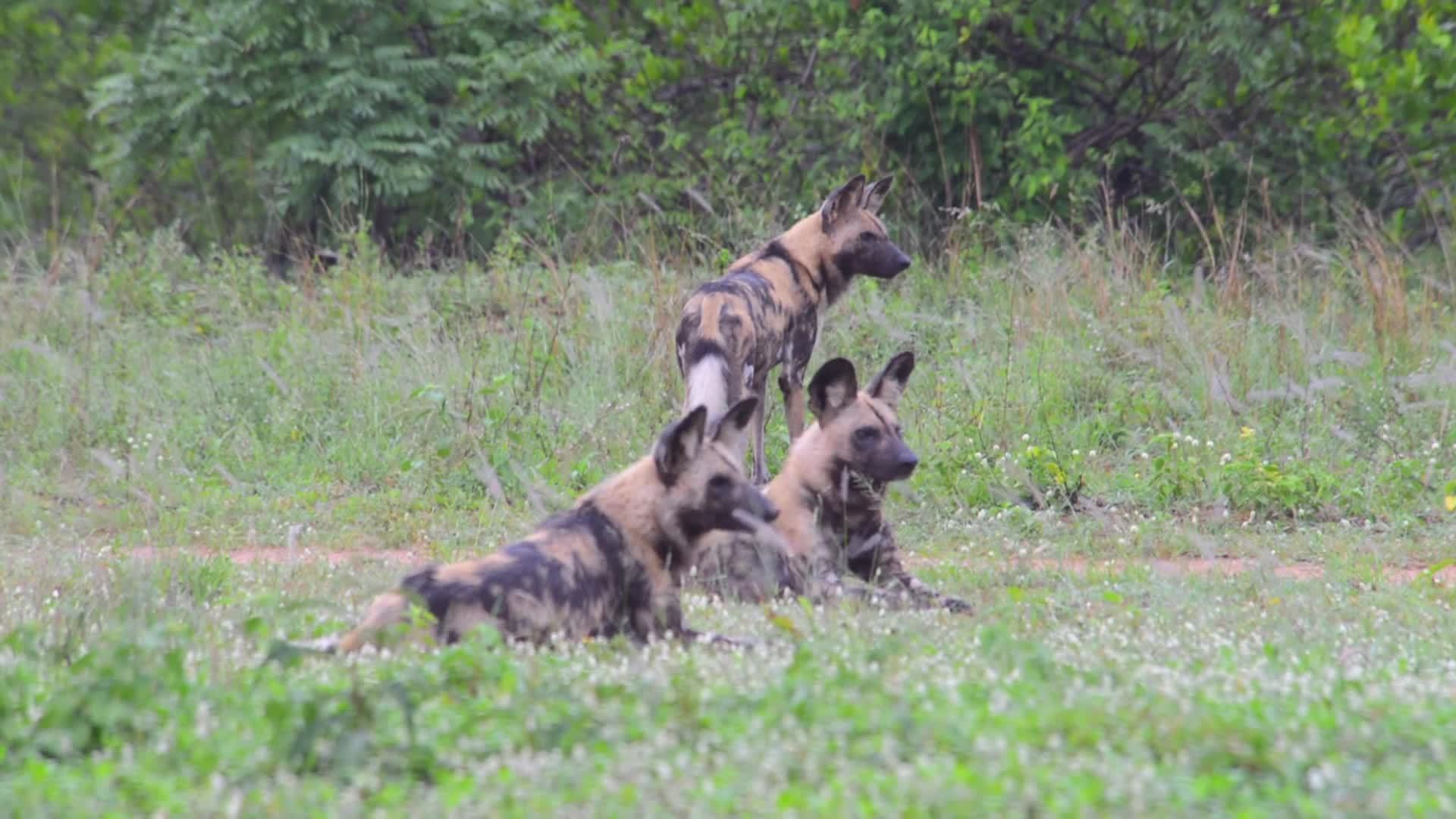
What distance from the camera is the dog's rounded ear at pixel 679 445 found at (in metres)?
5.43

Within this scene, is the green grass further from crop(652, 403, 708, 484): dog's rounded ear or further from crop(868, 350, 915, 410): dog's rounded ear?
crop(868, 350, 915, 410): dog's rounded ear

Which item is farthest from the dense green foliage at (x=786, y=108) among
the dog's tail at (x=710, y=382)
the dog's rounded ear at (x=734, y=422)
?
the dog's rounded ear at (x=734, y=422)

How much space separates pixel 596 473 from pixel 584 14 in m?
9.67

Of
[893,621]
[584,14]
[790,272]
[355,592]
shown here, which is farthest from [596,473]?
[584,14]

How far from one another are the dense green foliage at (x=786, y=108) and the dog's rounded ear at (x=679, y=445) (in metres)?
7.45

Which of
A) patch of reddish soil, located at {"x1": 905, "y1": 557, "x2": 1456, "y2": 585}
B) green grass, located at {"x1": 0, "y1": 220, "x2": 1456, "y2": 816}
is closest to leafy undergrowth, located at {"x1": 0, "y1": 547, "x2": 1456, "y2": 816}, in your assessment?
green grass, located at {"x1": 0, "y1": 220, "x2": 1456, "y2": 816}

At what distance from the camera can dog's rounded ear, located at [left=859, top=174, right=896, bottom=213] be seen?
924 centimetres

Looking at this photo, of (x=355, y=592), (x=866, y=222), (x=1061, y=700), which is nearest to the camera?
(x=1061, y=700)

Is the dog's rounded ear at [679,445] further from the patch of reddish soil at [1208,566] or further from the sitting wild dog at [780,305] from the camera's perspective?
the sitting wild dog at [780,305]

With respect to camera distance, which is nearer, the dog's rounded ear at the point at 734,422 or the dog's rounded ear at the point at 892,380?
the dog's rounded ear at the point at 734,422

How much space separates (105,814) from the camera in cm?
314

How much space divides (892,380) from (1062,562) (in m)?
0.95

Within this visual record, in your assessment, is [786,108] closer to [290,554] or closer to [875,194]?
[875,194]

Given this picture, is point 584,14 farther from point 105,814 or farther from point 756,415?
point 105,814
